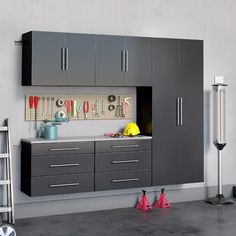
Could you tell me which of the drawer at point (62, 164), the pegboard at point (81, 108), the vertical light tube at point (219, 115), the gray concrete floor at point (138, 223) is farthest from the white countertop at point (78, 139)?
the vertical light tube at point (219, 115)

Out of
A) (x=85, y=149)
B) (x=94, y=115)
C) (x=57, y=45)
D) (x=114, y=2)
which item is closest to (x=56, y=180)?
(x=85, y=149)

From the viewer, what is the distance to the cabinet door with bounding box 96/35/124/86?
5.86 metres

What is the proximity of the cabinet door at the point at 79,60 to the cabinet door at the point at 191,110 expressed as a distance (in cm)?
115

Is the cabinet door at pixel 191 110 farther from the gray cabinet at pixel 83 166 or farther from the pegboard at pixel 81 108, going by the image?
the pegboard at pixel 81 108

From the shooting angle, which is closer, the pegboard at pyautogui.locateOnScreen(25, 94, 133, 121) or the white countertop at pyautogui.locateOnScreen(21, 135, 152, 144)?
the white countertop at pyautogui.locateOnScreen(21, 135, 152, 144)

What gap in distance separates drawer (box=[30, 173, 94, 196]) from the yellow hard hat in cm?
73

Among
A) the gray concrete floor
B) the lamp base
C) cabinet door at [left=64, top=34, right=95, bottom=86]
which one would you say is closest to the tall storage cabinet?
the lamp base

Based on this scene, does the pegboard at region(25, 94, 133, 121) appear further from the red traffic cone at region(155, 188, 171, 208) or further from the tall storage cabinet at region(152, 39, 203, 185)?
the red traffic cone at region(155, 188, 171, 208)

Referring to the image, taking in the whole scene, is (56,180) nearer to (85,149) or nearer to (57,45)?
(85,149)

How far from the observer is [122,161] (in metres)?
6.00

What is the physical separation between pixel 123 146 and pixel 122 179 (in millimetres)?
366

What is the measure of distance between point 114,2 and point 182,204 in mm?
2560

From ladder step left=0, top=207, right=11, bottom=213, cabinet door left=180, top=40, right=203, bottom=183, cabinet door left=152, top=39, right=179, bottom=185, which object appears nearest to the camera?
ladder step left=0, top=207, right=11, bottom=213

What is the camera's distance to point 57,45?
18.5ft
